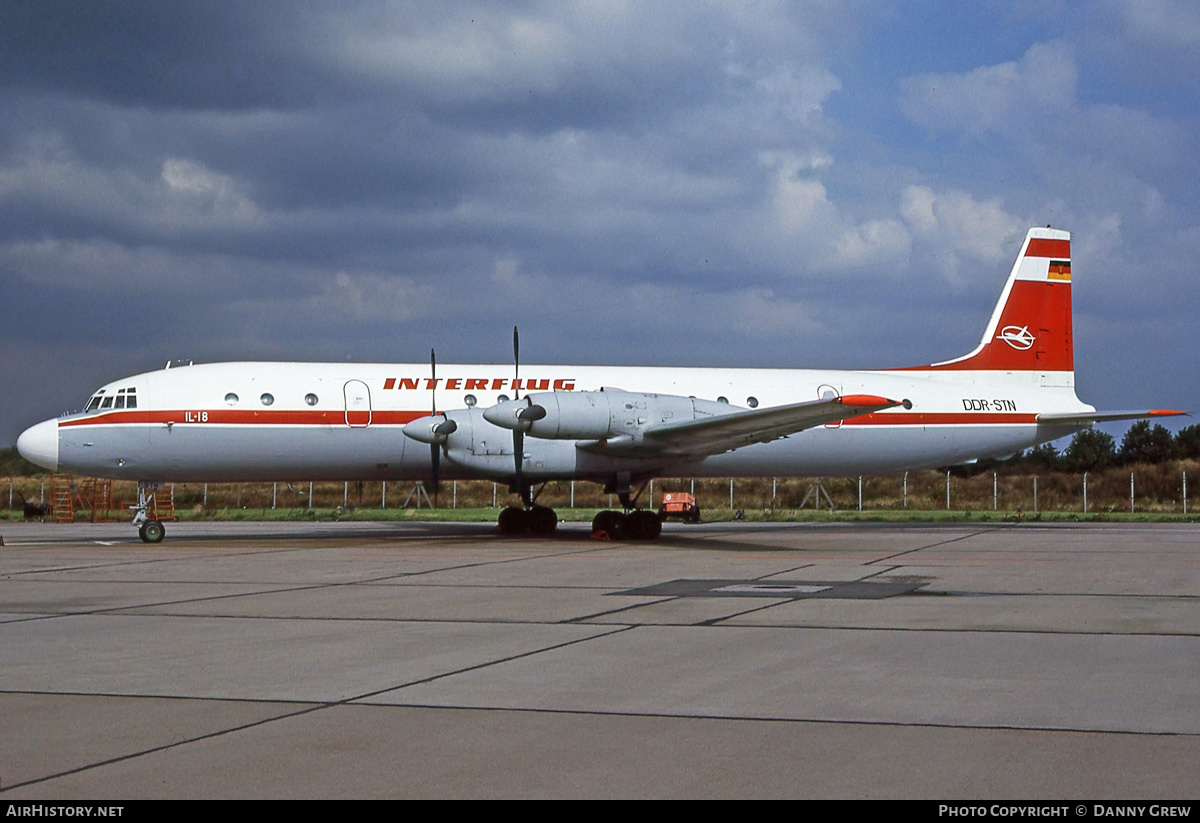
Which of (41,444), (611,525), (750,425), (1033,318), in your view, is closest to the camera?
(750,425)

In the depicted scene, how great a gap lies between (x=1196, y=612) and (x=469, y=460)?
1514 centimetres

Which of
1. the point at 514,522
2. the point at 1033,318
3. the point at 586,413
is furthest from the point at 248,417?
the point at 1033,318

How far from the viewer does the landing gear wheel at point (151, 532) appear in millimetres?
23969

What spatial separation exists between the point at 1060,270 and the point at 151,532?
2475cm

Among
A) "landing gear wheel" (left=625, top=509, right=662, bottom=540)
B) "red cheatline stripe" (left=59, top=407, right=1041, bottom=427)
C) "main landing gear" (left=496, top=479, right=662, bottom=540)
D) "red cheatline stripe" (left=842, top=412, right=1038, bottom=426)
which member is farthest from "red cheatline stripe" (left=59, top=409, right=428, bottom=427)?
"red cheatline stripe" (left=842, top=412, right=1038, bottom=426)

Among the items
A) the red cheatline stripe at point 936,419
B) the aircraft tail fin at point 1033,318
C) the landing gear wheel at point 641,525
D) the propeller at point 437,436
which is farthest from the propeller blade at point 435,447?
the aircraft tail fin at point 1033,318

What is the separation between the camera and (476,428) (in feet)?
78.1

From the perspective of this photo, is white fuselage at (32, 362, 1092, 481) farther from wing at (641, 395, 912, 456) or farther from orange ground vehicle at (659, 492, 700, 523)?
orange ground vehicle at (659, 492, 700, 523)

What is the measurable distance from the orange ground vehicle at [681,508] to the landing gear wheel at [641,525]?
13.0 meters

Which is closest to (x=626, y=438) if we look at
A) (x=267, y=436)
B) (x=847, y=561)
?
(x=847, y=561)

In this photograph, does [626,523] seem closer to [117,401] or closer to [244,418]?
[244,418]

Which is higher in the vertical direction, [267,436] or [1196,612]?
[267,436]
